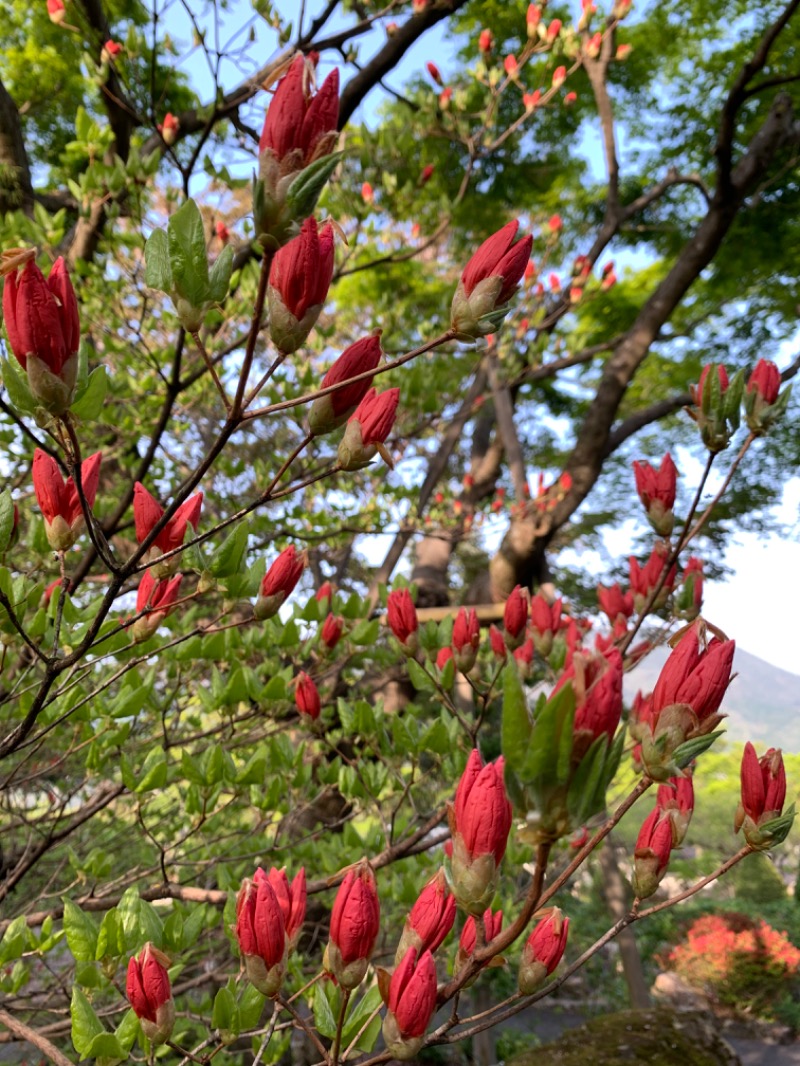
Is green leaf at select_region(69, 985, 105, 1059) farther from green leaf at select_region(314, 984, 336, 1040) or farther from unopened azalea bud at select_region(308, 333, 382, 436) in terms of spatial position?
unopened azalea bud at select_region(308, 333, 382, 436)

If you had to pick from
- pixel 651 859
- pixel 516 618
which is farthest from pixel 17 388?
pixel 516 618

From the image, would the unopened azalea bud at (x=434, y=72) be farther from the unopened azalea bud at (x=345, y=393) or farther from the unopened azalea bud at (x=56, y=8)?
the unopened azalea bud at (x=345, y=393)

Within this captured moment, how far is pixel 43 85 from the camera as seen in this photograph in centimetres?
658

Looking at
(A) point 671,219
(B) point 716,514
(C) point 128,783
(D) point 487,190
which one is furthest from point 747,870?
(C) point 128,783

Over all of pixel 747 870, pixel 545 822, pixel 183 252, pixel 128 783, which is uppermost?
pixel 183 252

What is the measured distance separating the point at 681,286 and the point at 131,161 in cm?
395

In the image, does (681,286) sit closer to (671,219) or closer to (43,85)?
(671,219)

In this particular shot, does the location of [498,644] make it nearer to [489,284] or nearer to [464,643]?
[464,643]

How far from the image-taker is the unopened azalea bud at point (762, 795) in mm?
690

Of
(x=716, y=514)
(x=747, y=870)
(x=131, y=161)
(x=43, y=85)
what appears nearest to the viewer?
(x=131, y=161)

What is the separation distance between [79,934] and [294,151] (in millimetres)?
884

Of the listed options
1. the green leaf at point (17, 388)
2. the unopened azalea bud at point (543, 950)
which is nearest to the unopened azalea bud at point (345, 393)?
the green leaf at point (17, 388)

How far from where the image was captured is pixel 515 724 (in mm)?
367

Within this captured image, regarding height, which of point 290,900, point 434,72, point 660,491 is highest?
point 434,72
